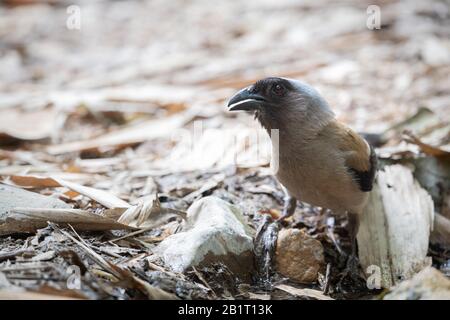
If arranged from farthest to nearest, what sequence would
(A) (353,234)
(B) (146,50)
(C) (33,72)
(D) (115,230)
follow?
(B) (146,50)
(C) (33,72)
(A) (353,234)
(D) (115,230)

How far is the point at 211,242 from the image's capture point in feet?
14.3

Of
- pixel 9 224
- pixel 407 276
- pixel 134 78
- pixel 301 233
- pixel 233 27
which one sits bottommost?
pixel 407 276

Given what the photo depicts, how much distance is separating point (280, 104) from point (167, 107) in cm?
356

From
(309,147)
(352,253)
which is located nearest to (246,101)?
(309,147)

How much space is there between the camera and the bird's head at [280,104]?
533 centimetres

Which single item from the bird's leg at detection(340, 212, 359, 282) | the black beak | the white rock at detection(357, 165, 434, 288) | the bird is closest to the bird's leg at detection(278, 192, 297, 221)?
the bird

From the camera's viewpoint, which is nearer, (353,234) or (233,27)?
(353,234)

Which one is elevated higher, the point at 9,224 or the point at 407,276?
the point at 9,224

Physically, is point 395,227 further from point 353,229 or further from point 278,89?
point 278,89

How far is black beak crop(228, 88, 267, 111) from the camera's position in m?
5.30

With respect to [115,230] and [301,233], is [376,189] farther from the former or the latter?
[115,230]

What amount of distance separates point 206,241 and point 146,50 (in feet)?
26.1

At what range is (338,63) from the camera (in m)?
10.2
